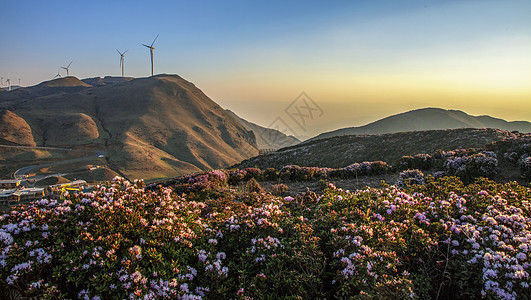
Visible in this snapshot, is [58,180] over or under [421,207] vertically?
under

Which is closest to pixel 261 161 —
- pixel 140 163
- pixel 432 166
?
pixel 432 166

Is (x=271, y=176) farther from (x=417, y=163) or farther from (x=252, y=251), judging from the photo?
(x=252, y=251)

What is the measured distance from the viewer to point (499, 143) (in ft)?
41.5

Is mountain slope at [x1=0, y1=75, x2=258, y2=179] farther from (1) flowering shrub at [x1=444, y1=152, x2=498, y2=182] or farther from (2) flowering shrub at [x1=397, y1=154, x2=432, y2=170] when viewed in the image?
(1) flowering shrub at [x1=444, y1=152, x2=498, y2=182]

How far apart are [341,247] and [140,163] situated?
342 ft

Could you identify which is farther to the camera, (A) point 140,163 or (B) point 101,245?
(A) point 140,163

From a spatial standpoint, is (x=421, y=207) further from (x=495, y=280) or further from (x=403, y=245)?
(x=495, y=280)

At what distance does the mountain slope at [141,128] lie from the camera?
10688 cm

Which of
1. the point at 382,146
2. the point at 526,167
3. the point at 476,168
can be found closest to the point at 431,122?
the point at 382,146

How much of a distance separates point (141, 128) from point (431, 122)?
126m

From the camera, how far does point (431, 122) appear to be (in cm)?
11838

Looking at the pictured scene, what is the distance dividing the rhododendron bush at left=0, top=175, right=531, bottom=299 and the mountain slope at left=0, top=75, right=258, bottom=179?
306 feet

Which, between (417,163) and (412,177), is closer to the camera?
(412,177)

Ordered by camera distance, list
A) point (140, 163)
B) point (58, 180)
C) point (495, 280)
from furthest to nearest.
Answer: point (140, 163) → point (58, 180) → point (495, 280)
